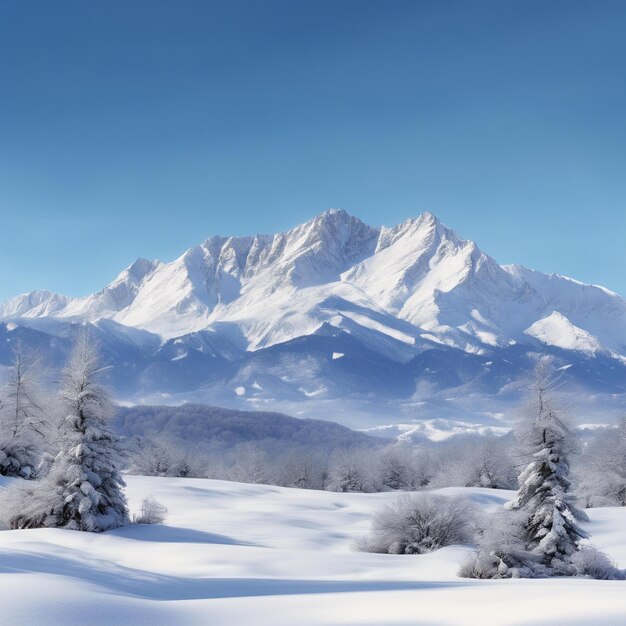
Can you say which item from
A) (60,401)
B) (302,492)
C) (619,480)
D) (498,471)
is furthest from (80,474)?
(498,471)

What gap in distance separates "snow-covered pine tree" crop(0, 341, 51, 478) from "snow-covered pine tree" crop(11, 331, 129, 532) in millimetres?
10468

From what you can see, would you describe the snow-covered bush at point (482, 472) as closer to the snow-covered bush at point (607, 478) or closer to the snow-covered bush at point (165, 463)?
the snow-covered bush at point (607, 478)

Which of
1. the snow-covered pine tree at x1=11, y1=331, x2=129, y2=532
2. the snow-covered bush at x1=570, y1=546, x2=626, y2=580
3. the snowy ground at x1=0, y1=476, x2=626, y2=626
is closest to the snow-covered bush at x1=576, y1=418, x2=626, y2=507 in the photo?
the snowy ground at x1=0, y1=476, x2=626, y2=626

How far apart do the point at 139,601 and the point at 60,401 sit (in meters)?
17.7

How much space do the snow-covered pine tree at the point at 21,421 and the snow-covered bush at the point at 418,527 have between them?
18783mm

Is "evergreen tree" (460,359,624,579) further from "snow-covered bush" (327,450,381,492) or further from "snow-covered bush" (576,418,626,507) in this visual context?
"snow-covered bush" (327,450,381,492)

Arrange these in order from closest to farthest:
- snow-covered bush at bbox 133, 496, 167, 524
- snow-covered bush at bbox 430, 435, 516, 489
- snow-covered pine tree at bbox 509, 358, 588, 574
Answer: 1. snow-covered pine tree at bbox 509, 358, 588, 574
2. snow-covered bush at bbox 133, 496, 167, 524
3. snow-covered bush at bbox 430, 435, 516, 489

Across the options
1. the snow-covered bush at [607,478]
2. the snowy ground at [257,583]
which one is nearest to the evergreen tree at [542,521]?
the snowy ground at [257,583]

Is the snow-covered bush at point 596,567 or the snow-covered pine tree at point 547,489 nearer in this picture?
the snow-covered bush at point 596,567

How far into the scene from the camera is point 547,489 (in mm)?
22766

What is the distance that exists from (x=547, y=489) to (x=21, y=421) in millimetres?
31565

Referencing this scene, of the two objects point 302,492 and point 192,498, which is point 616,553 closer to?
point 192,498

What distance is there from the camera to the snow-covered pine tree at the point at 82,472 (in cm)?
2403

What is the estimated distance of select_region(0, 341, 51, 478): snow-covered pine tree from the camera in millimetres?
38781
